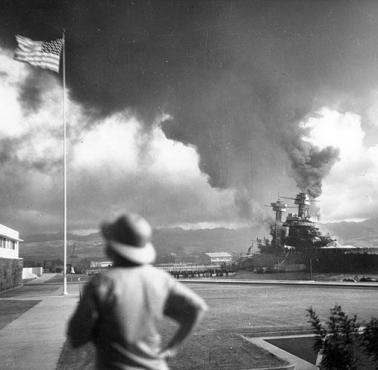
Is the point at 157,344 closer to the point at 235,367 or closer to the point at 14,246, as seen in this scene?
the point at 235,367

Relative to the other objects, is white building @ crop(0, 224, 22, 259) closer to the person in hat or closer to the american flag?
the american flag

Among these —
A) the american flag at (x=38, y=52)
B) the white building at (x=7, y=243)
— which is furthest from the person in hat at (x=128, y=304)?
the white building at (x=7, y=243)

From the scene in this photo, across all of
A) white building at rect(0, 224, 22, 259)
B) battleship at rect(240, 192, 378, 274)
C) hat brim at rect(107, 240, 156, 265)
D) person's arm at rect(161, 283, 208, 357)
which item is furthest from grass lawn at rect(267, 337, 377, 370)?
battleship at rect(240, 192, 378, 274)

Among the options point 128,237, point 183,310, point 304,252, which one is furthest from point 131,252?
point 304,252

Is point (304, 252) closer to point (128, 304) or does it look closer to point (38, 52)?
point (38, 52)

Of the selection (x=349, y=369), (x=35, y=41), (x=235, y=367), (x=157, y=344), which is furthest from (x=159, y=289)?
(x=35, y=41)

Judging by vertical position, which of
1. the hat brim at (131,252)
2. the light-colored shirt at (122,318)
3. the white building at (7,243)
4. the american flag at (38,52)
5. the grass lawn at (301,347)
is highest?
the american flag at (38,52)

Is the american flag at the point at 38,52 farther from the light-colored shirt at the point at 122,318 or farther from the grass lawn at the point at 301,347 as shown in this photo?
the light-colored shirt at the point at 122,318
